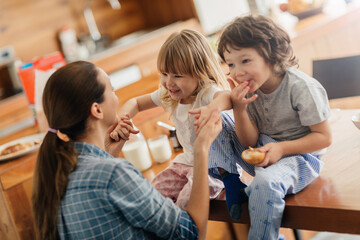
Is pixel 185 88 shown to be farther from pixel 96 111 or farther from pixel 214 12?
pixel 214 12

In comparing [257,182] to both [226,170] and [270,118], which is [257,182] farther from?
[270,118]

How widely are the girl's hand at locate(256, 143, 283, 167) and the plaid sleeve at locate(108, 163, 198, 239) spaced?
305mm

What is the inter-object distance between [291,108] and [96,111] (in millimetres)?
612

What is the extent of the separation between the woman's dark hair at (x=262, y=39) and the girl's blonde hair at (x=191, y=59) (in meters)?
0.11

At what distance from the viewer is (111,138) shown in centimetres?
156

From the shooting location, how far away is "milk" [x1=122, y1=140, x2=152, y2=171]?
1813mm

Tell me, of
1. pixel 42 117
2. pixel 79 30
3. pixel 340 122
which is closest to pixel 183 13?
pixel 79 30

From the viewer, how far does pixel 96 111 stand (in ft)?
4.03

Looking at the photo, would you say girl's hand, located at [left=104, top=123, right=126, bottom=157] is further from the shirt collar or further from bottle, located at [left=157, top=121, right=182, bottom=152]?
bottle, located at [left=157, top=121, right=182, bottom=152]

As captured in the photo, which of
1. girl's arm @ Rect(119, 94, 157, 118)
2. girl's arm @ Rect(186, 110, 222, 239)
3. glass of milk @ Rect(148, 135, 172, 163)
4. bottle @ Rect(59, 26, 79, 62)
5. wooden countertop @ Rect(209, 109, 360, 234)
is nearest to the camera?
wooden countertop @ Rect(209, 109, 360, 234)

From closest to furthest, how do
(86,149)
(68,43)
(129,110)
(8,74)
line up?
1. (86,149)
2. (129,110)
3. (8,74)
4. (68,43)

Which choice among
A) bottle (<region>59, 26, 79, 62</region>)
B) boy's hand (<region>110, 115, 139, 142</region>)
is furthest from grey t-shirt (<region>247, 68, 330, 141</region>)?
bottle (<region>59, 26, 79, 62</region>)

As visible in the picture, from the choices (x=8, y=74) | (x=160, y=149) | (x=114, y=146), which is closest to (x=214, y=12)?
(x=8, y=74)

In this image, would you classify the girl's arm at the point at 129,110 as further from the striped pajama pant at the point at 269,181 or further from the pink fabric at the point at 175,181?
the striped pajama pant at the point at 269,181
